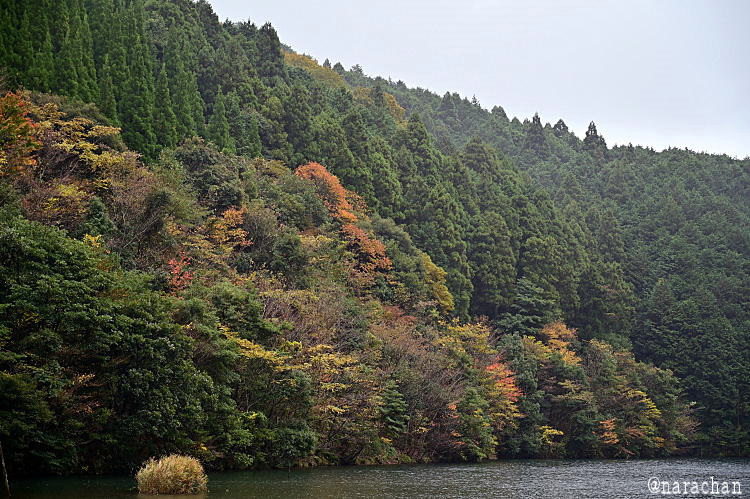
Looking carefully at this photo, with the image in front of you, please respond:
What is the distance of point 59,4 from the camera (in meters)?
48.3

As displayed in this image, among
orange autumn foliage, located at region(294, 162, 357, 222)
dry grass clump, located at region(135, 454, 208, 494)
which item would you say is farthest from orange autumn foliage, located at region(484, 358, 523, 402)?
dry grass clump, located at region(135, 454, 208, 494)

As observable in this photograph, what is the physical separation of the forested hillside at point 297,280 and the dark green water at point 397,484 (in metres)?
1.80

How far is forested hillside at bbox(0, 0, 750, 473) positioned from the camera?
25.1 metres

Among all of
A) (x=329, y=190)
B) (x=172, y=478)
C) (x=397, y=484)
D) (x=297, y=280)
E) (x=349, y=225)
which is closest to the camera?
(x=172, y=478)

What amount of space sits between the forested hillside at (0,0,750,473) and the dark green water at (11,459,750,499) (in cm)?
180

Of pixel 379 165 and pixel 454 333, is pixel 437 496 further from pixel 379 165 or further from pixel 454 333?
pixel 379 165

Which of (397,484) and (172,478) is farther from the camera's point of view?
(397,484)

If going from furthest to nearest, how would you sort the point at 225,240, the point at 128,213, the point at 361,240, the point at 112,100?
the point at 361,240, the point at 112,100, the point at 225,240, the point at 128,213

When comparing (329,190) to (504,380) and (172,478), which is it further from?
(172,478)

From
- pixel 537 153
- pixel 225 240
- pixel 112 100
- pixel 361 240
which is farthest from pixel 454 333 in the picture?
pixel 537 153

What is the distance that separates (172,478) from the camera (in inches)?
880

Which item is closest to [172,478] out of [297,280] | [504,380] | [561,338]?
[297,280]

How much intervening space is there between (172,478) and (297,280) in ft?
67.1

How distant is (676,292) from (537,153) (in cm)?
4707
